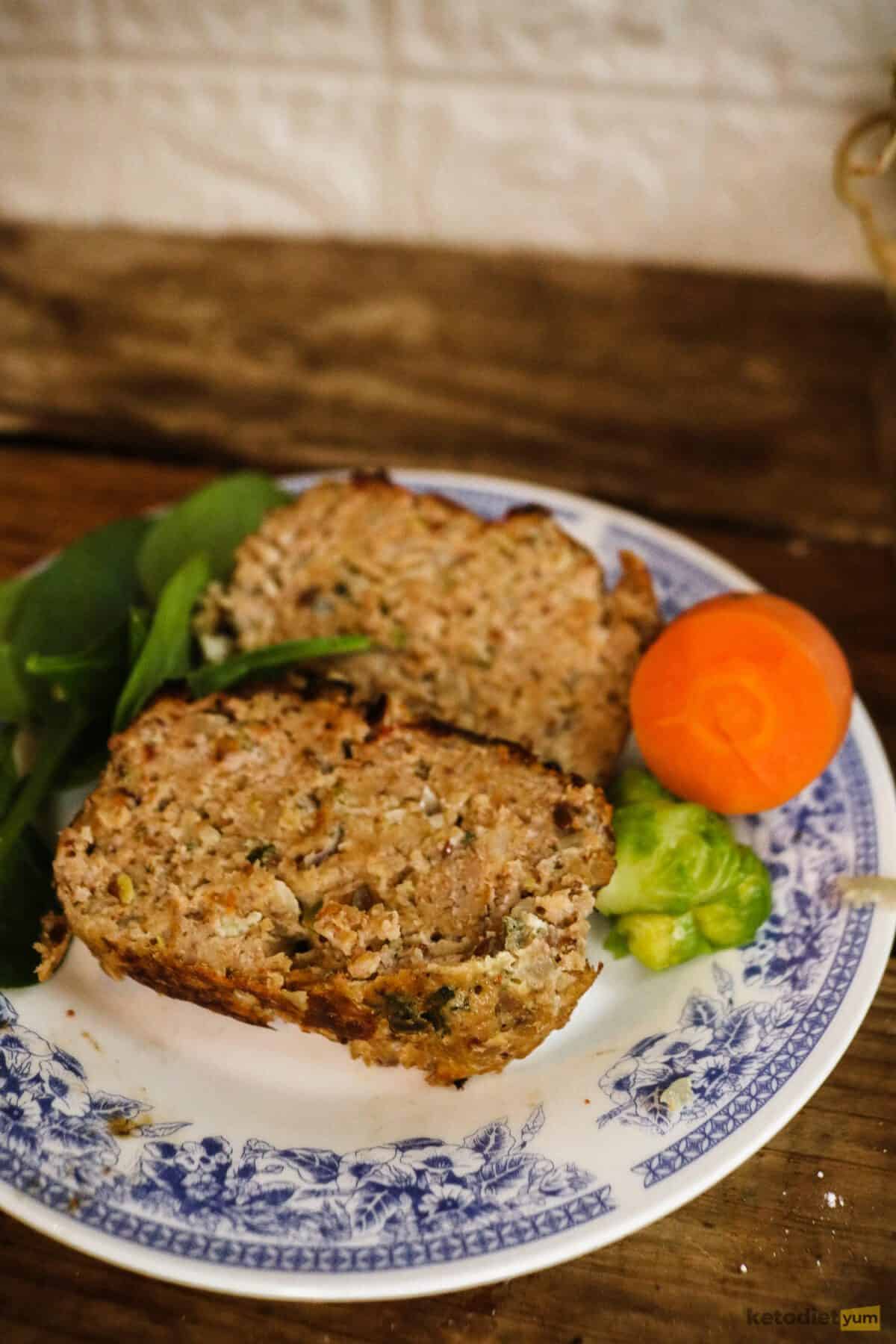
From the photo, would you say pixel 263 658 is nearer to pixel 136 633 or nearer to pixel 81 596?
pixel 136 633

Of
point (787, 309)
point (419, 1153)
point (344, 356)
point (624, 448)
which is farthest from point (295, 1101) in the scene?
point (787, 309)

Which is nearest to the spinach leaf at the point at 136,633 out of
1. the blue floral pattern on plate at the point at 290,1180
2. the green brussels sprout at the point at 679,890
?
the blue floral pattern on plate at the point at 290,1180

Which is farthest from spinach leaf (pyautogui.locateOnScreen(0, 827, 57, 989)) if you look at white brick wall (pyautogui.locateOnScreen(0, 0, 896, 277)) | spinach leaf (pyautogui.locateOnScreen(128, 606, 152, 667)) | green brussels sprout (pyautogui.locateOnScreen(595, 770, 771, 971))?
white brick wall (pyautogui.locateOnScreen(0, 0, 896, 277))

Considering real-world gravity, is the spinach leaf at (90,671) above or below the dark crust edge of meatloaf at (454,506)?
below

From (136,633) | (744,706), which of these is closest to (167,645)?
(136,633)

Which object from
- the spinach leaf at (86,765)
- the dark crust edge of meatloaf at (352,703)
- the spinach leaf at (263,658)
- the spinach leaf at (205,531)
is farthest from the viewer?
the spinach leaf at (205,531)

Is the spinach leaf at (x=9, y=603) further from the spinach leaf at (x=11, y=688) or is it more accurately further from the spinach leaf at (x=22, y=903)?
the spinach leaf at (x=22, y=903)

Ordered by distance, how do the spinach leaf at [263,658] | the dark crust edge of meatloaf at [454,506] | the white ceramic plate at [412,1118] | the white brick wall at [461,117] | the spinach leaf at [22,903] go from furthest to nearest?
the white brick wall at [461,117], the dark crust edge of meatloaf at [454,506], the spinach leaf at [263,658], the spinach leaf at [22,903], the white ceramic plate at [412,1118]
